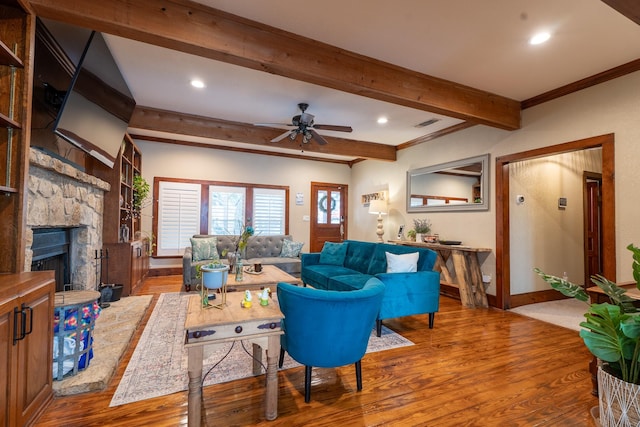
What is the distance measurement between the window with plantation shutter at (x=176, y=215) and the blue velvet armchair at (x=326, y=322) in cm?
485

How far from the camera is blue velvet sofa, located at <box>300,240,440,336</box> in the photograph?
10.3 ft

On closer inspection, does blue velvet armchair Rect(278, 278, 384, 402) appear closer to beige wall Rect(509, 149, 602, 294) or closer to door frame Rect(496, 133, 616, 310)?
door frame Rect(496, 133, 616, 310)

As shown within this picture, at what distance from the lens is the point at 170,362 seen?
95.5 inches

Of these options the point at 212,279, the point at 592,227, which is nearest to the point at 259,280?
the point at 212,279

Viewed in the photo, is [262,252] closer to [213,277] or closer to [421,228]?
[421,228]

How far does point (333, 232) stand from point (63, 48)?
20.0 ft

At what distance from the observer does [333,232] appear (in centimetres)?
765

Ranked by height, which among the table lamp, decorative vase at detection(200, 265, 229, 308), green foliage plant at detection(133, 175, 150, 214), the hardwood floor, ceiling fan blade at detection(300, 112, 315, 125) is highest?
ceiling fan blade at detection(300, 112, 315, 125)

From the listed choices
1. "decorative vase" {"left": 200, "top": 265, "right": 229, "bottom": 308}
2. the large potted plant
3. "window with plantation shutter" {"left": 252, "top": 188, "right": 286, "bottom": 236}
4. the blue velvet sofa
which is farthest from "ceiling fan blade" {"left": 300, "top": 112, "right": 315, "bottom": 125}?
the large potted plant

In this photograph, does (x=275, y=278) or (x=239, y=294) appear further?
(x=275, y=278)

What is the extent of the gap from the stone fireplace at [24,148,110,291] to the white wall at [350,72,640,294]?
5127 mm

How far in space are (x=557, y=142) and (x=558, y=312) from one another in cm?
231

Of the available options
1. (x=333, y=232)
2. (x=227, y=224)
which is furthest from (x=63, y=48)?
(x=333, y=232)

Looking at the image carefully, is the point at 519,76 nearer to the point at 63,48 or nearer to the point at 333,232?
the point at 63,48
